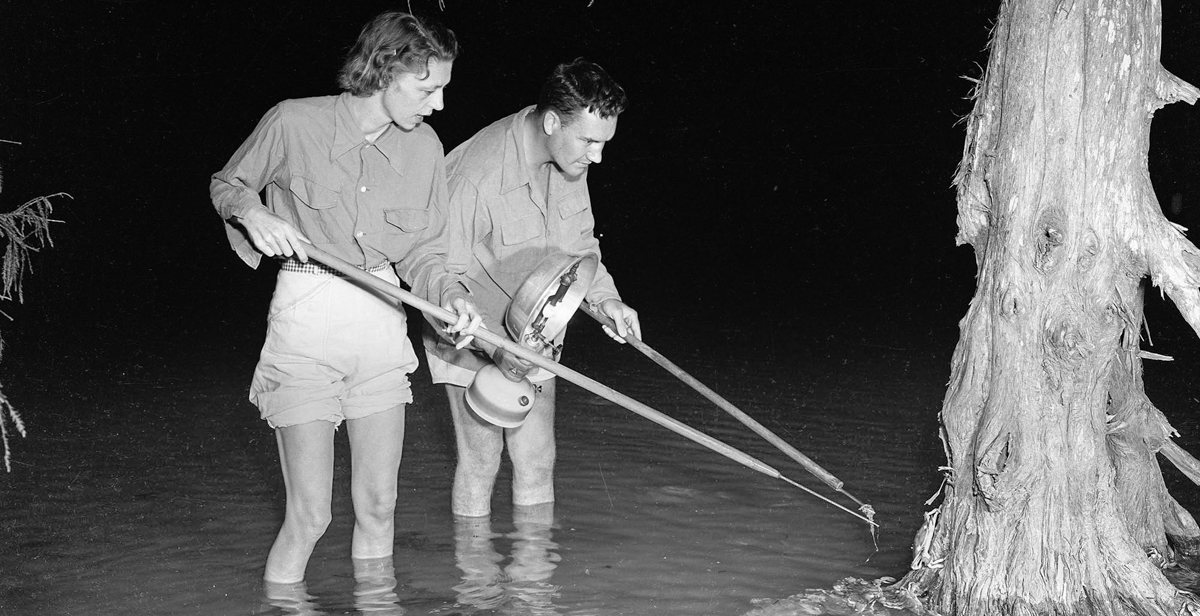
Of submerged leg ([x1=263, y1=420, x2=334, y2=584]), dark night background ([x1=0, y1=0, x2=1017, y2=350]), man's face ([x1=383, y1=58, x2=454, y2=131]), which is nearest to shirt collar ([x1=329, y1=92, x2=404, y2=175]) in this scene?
man's face ([x1=383, y1=58, x2=454, y2=131])

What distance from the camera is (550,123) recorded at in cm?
373

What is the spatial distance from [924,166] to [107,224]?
934 cm

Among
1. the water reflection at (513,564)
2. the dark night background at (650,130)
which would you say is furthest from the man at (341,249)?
the dark night background at (650,130)

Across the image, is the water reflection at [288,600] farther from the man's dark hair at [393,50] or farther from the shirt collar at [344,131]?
the man's dark hair at [393,50]

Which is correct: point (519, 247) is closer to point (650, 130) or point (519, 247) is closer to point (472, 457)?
point (472, 457)

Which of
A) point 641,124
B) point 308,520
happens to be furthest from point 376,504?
point 641,124

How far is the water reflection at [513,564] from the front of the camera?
3615 mm

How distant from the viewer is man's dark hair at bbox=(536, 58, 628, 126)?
3594 mm

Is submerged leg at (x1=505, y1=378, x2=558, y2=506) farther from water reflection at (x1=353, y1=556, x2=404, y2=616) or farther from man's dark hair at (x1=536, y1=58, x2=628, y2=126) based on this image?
man's dark hair at (x1=536, y1=58, x2=628, y2=126)

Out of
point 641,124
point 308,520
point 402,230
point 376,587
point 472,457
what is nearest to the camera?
point 308,520

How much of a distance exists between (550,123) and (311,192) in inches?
33.6

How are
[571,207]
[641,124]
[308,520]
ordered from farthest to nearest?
[641,124] < [571,207] < [308,520]

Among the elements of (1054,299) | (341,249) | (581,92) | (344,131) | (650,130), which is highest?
(650,130)

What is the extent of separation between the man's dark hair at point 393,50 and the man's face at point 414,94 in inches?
0.6
